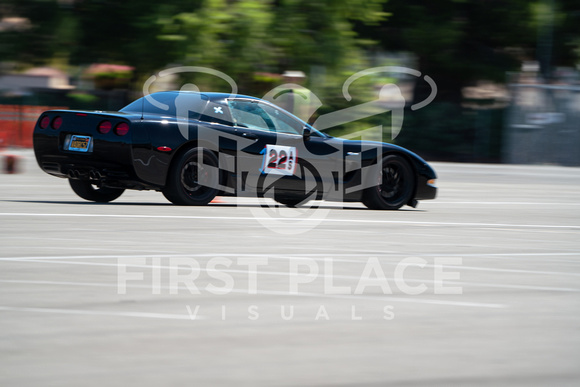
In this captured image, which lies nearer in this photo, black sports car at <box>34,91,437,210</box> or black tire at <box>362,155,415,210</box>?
black sports car at <box>34,91,437,210</box>

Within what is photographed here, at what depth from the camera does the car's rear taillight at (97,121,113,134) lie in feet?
27.5

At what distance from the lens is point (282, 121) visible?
31.0 feet

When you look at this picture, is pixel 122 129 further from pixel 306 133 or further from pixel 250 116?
pixel 306 133

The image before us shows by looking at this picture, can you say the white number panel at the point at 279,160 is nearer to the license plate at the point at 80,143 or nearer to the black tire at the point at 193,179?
the black tire at the point at 193,179

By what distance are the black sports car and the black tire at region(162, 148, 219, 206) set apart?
1cm

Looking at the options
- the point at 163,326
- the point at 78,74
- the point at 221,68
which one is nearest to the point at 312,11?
the point at 221,68

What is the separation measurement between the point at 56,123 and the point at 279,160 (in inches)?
91.6

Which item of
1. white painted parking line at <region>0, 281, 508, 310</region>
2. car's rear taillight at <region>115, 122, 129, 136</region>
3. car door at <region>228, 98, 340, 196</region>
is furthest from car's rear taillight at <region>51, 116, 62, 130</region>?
white painted parking line at <region>0, 281, 508, 310</region>

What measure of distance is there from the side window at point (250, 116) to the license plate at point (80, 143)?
62.9 inches

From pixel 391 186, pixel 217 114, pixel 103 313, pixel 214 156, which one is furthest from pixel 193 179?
pixel 103 313

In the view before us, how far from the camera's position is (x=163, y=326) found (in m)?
3.93

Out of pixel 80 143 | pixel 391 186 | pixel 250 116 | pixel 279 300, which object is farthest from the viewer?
pixel 391 186

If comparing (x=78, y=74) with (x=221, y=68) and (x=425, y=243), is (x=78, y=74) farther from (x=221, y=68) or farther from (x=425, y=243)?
(x=425, y=243)

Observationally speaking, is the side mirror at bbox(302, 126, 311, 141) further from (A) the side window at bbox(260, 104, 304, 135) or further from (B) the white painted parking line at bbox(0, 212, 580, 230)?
(B) the white painted parking line at bbox(0, 212, 580, 230)
